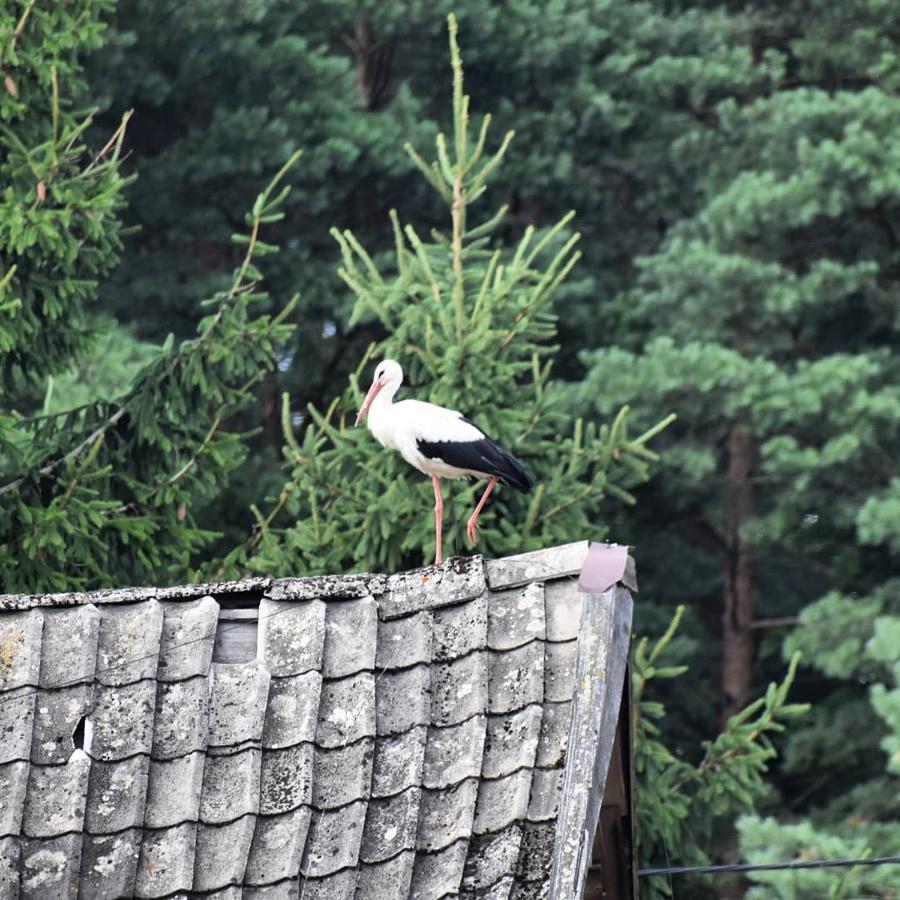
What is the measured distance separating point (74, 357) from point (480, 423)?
2228 millimetres

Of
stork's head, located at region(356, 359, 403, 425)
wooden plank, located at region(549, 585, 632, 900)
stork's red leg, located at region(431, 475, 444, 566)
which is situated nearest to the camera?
wooden plank, located at region(549, 585, 632, 900)

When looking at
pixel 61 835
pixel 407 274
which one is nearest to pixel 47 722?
pixel 61 835

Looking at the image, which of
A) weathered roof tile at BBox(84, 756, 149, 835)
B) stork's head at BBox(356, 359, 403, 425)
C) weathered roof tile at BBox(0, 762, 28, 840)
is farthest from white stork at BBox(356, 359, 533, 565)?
weathered roof tile at BBox(0, 762, 28, 840)

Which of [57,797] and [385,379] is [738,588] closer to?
[385,379]

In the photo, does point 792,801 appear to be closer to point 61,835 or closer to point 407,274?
point 407,274

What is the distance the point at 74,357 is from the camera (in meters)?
9.77

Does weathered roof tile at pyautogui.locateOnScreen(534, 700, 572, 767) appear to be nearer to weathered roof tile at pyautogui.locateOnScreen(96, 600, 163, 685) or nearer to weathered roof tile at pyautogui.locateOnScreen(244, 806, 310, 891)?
weathered roof tile at pyautogui.locateOnScreen(244, 806, 310, 891)

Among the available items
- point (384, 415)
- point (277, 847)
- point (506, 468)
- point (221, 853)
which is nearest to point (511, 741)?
point (277, 847)

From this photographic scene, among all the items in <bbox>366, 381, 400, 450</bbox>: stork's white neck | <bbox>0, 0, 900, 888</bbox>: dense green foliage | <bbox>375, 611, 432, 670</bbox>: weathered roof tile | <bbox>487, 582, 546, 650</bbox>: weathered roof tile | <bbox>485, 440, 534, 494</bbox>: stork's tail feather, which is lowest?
<bbox>0, 0, 900, 888</bbox>: dense green foliage

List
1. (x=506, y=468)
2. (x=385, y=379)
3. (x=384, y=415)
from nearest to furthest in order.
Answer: (x=506, y=468) → (x=384, y=415) → (x=385, y=379)

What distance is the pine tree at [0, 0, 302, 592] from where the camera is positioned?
28.9 ft

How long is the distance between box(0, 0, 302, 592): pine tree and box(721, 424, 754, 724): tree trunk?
9.39 m

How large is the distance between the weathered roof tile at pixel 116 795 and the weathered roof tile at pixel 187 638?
26 centimetres

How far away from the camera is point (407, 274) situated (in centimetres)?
908
